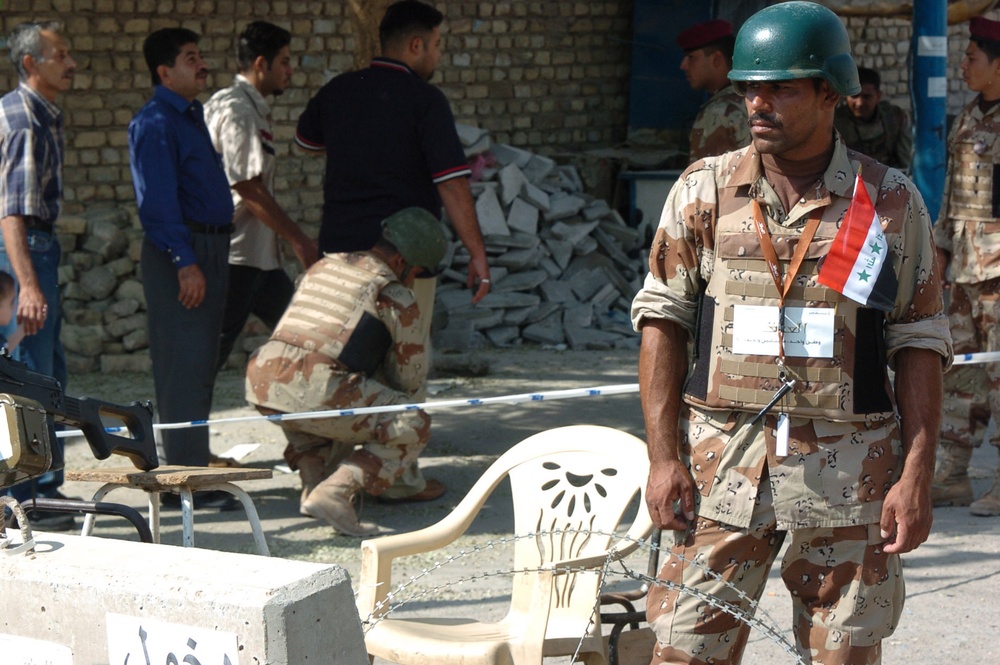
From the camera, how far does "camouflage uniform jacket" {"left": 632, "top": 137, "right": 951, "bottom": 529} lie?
9.00 feet

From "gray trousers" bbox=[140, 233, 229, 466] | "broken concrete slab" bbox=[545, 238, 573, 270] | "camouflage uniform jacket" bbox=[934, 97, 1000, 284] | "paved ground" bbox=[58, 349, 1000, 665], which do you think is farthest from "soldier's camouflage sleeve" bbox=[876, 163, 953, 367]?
"broken concrete slab" bbox=[545, 238, 573, 270]

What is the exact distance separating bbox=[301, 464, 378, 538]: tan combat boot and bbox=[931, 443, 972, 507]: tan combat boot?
98.7 inches

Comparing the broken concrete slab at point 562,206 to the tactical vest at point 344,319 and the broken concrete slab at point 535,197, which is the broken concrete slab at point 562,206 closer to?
the broken concrete slab at point 535,197

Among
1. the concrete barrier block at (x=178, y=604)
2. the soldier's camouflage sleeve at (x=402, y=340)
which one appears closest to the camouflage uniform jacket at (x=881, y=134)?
the soldier's camouflage sleeve at (x=402, y=340)

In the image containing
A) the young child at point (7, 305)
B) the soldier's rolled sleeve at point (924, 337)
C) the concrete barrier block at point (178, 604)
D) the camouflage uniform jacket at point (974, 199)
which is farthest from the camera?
the camouflage uniform jacket at point (974, 199)

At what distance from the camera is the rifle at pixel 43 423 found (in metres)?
2.36

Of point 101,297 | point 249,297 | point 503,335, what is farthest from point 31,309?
point 503,335

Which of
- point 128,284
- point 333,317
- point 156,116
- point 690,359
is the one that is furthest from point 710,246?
point 128,284

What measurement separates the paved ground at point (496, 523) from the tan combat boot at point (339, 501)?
7cm

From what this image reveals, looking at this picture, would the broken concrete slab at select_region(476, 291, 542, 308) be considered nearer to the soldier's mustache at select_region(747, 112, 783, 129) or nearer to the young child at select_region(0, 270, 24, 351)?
the young child at select_region(0, 270, 24, 351)

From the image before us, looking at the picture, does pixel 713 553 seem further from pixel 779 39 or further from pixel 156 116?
pixel 156 116

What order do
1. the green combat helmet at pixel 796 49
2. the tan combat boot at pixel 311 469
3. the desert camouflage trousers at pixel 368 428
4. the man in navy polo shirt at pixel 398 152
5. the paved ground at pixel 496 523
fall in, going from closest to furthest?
the green combat helmet at pixel 796 49
the paved ground at pixel 496 523
the desert camouflage trousers at pixel 368 428
the tan combat boot at pixel 311 469
the man in navy polo shirt at pixel 398 152

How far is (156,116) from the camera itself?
545 cm

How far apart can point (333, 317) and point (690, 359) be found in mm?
2355
